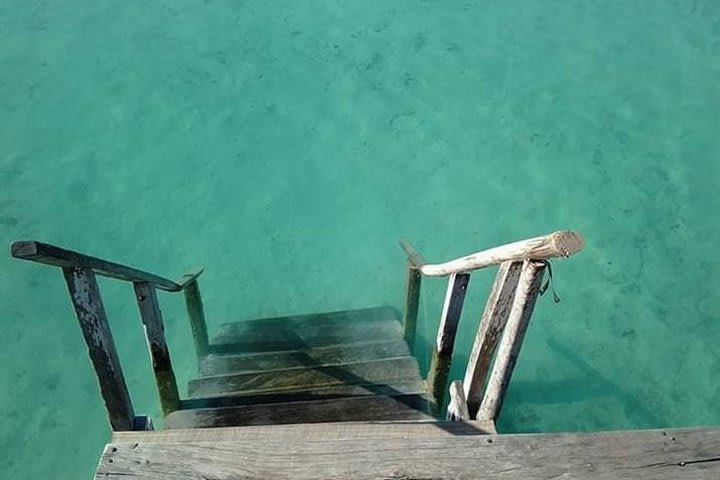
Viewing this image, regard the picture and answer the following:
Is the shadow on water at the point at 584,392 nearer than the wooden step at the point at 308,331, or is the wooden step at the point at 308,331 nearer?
the wooden step at the point at 308,331

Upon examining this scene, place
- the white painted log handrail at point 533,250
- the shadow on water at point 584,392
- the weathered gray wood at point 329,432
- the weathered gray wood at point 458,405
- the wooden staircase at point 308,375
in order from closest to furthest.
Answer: the white painted log handrail at point 533,250 → the weathered gray wood at point 329,432 → the weathered gray wood at point 458,405 → the wooden staircase at point 308,375 → the shadow on water at point 584,392

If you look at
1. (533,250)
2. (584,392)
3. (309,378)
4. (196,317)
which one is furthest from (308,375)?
(584,392)

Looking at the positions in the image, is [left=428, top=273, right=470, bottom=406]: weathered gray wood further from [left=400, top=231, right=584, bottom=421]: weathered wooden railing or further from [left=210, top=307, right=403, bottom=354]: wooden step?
[left=210, top=307, right=403, bottom=354]: wooden step

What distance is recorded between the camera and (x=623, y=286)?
19.3ft

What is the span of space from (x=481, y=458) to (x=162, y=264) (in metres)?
4.88

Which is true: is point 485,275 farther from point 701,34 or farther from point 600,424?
point 701,34

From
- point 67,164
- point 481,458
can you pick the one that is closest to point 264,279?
point 67,164

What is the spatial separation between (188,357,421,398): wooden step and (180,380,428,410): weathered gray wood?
0.08 metres

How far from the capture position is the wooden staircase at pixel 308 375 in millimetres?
3271

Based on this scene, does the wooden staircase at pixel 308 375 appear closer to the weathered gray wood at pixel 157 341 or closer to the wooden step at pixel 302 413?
the wooden step at pixel 302 413

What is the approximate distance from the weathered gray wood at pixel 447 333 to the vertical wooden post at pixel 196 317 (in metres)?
1.99

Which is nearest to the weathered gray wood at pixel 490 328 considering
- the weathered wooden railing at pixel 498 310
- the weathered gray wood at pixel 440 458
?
the weathered wooden railing at pixel 498 310

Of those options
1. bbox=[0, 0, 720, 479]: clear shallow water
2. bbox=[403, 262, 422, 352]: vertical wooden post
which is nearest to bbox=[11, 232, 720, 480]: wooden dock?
bbox=[403, 262, 422, 352]: vertical wooden post

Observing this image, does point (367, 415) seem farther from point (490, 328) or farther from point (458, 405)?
point (490, 328)
